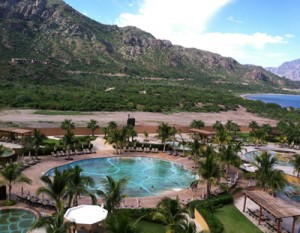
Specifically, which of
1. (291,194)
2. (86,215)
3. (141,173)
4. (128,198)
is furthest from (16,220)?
(291,194)

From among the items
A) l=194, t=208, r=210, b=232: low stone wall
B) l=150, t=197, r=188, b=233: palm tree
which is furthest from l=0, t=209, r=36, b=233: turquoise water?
l=194, t=208, r=210, b=232: low stone wall

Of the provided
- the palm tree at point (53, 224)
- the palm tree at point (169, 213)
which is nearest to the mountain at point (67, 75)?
the palm tree at point (169, 213)

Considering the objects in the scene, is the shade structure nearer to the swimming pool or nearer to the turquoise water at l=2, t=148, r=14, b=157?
the swimming pool

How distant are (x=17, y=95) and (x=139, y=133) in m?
48.3

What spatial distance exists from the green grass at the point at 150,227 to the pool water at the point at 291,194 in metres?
15.2

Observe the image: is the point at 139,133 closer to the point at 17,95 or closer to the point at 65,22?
the point at 17,95

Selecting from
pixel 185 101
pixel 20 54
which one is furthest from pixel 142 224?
pixel 20 54

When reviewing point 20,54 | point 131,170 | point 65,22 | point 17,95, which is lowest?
point 131,170

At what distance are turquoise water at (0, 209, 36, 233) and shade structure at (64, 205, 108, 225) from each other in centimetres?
580

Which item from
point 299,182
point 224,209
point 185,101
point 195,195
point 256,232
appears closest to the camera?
point 256,232

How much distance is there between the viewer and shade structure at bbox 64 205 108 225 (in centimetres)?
1883

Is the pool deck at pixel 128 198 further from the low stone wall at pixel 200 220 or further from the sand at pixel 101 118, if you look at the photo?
the sand at pixel 101 118

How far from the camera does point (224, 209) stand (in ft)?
96.0

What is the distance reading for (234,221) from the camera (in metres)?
27.1
